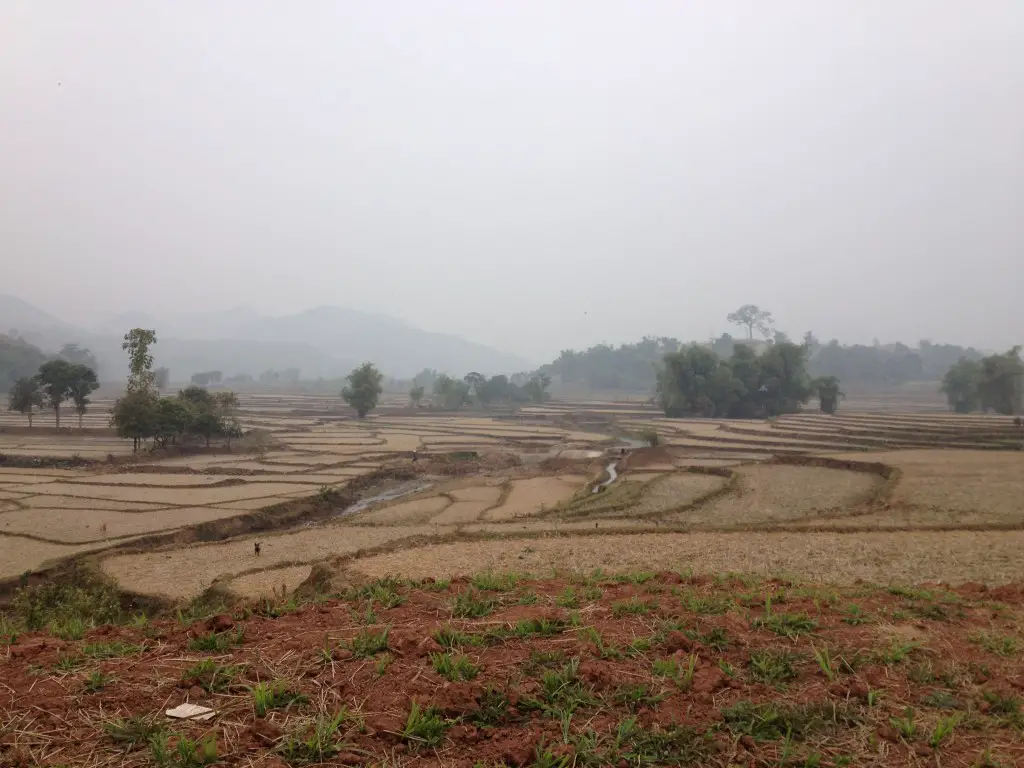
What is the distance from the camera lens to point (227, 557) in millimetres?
15141

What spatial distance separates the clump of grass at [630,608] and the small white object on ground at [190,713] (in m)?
3.84

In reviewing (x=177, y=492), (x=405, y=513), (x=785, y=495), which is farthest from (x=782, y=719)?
(x=177, y=492)

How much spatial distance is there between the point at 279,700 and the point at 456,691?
1257 mm

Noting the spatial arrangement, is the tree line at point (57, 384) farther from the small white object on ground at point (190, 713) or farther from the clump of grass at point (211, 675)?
the small white object on ground at point (190, 713)

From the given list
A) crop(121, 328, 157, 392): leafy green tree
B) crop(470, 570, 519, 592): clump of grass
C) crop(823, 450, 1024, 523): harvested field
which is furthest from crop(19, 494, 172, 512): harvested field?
crop(823, 450, 1024, 523): harvested field

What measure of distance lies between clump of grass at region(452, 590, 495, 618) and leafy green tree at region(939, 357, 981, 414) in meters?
65.5

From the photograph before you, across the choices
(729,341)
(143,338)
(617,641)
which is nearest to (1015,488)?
(617,641)

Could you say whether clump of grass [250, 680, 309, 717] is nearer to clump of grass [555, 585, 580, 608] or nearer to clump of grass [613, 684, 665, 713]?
clump of grass [613, 684, 665, 713]

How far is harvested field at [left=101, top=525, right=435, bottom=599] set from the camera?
13.1m

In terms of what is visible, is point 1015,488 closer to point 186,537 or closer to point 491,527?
point 491,527

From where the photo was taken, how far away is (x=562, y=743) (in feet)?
13.8

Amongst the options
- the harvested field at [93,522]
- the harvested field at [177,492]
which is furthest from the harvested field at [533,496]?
the harvested field at [93,522]

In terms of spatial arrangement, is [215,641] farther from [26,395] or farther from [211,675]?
[26,395]

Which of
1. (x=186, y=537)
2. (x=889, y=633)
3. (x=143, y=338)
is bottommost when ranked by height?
(x=186, y=537)
